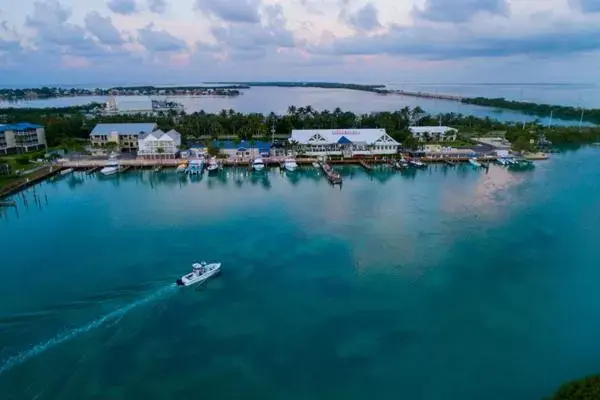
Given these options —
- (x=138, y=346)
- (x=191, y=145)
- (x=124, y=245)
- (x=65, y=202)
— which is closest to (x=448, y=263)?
(x=138, y=346)

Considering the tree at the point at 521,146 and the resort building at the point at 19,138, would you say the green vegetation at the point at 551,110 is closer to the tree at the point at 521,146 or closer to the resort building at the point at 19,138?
the tree at the point at 521,146

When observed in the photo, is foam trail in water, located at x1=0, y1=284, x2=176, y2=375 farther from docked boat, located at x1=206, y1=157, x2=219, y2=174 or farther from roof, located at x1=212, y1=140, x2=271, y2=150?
roof, located at x1=212, y1=140, x2=271, y2=150

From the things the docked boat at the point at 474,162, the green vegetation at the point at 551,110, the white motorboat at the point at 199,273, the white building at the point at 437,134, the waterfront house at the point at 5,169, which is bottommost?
the white motorboat at the point at 199,273

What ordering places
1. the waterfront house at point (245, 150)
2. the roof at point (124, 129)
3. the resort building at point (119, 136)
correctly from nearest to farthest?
the waterfront house at point (245, 150), the resort building at point (119, 136), the roof at point (124, 129)

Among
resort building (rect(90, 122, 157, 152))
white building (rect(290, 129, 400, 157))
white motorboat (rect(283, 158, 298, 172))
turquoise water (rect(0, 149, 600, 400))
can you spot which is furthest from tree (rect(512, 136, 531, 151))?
resort building (rect(90, 122, 157, 152))

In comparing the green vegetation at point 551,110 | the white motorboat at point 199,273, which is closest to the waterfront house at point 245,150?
the white motorboat at point 199,273

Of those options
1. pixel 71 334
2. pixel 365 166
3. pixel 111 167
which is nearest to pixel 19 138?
pixel 111 167

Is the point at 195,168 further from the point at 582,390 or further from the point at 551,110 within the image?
the point at 551,110
